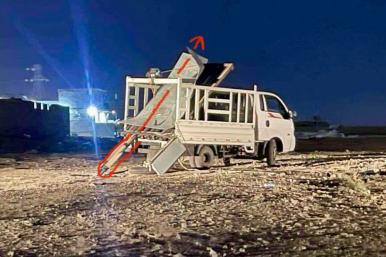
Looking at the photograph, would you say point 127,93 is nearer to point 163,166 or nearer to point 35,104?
point 163,166

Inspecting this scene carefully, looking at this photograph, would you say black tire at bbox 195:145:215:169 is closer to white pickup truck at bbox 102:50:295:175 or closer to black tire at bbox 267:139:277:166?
white pickup truck at bbox 102:50:295:175

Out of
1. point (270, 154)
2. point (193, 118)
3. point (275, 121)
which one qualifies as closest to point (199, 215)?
point (193, 118)

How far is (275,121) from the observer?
19.1 m

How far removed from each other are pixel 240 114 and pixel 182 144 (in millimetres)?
2671

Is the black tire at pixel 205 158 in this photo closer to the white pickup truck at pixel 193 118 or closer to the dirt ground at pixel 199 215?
the white pickup truck at pixel 193 118

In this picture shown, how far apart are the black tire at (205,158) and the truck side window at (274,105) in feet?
9.44

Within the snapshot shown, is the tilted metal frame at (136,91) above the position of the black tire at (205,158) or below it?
above

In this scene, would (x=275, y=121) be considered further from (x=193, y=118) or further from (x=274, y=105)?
(x=193, y=118)

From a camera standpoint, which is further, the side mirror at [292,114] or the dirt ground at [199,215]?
the side mirror at [292,114]

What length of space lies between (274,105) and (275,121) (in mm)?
625

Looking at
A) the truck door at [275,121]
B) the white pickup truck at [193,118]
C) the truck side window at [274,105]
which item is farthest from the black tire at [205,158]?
the truck side window at [274,105]

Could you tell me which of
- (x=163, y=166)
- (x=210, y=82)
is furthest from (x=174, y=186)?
(x=210, y=82)

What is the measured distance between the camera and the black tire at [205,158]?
17000mm

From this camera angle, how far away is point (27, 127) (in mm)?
37844
